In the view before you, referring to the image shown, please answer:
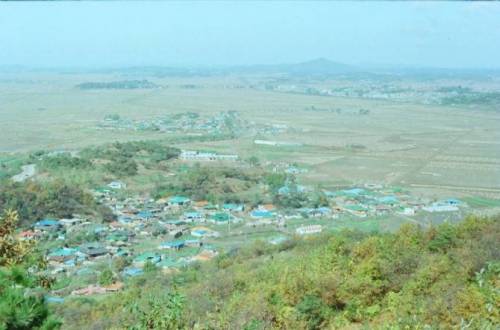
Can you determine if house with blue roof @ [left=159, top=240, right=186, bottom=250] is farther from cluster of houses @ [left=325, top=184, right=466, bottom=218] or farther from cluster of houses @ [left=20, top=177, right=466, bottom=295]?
cluster of houses @ [left=325, top=184, right=466, bottom=218]

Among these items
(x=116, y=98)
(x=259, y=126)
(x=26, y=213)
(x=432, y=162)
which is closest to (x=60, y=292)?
(x=26, y=213)

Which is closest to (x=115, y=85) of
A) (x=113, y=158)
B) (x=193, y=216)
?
(x=113, y=158)

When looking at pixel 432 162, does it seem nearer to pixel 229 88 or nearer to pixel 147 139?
pixel 147 139

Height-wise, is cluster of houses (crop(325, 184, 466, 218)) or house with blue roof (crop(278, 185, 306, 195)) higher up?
cluster of houses (crop(325, 184, 466, 218))

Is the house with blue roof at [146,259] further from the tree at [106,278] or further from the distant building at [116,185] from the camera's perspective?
the distant building at [116,185]

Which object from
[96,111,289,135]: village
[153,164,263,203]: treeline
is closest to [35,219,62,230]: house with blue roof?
[153,164,263,203]: treeline
